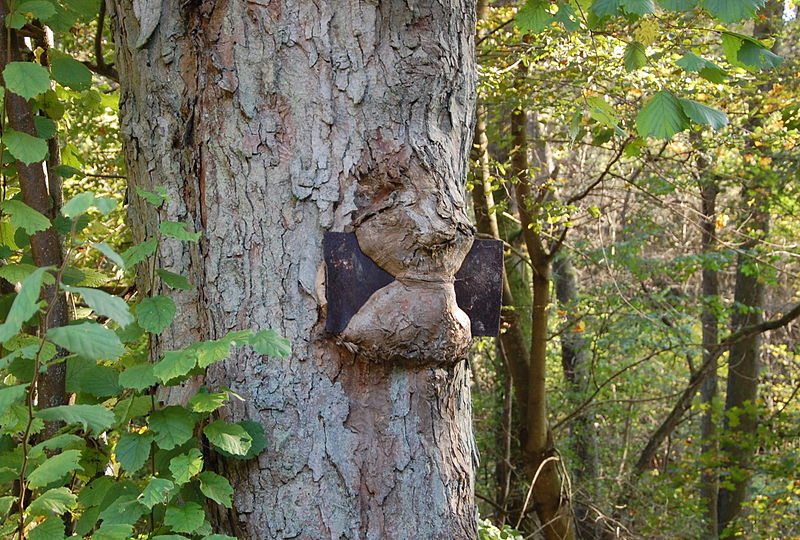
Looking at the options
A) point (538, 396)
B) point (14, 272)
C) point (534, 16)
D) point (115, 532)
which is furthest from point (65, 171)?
point (538, 396)

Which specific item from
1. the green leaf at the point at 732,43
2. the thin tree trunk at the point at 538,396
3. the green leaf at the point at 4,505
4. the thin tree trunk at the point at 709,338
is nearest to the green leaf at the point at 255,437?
the green leaf at the point at 4,505

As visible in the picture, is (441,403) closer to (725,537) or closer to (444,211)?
(444,211)

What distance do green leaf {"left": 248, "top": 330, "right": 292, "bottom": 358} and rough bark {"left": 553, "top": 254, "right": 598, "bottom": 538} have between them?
23.4 ft

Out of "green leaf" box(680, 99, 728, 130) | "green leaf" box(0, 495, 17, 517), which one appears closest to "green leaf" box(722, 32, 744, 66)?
"green leaf" box(680, 99, 728, 130)

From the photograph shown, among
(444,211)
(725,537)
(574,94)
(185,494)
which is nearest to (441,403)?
(444,211)

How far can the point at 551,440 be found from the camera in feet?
22.6

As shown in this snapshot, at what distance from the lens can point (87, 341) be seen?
1299mm

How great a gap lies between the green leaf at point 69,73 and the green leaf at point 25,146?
25cm

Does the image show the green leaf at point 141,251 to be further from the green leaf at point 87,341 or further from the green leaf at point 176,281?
the green leaf at point 87,341

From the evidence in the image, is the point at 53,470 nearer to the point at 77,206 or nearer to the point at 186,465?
the point at 186,465

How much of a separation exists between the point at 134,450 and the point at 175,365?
0.29 m

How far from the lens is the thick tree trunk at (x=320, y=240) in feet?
5.59

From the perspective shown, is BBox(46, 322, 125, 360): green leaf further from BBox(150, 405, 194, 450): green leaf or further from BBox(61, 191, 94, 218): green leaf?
BBox(150, 405, 194, 450): green leaf

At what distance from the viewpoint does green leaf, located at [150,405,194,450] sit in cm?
165
